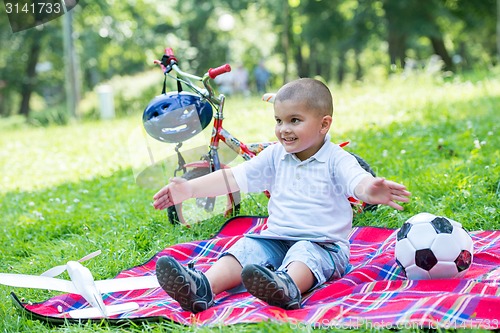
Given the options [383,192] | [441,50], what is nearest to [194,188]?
[383,192]

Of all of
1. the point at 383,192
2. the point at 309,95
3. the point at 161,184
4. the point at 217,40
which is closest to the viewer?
the point at 383,192

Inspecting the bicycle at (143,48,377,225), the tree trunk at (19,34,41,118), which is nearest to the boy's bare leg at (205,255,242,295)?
the bicycle at (143,48,377,225)

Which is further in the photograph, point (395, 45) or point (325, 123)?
point (395, 45)

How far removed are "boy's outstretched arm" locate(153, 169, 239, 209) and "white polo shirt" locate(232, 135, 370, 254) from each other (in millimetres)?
252

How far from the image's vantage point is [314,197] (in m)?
3.08

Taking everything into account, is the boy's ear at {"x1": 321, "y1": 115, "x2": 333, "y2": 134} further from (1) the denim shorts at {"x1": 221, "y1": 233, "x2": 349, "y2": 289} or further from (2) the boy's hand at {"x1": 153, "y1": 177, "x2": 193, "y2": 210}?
(2) the boy's hand at {"x1": 153, "y1": 177, "x2": 193, "y2": 210}

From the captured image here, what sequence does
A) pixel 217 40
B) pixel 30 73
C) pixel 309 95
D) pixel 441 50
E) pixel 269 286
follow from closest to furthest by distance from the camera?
pixel 269 286 → pixel 309 95 → pixel 441 50 → pixel 30 73 → pixel 217 40

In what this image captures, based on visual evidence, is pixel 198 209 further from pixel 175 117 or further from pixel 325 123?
pixel 325 123

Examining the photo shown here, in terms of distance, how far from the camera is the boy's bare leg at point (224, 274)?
9.46 ft

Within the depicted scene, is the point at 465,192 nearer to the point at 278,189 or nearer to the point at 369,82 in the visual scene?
the point at 278,189

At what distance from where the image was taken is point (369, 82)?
39.4ft

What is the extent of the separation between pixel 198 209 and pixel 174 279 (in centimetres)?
163

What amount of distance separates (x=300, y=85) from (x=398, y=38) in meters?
17.6

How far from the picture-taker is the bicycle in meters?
4.07
